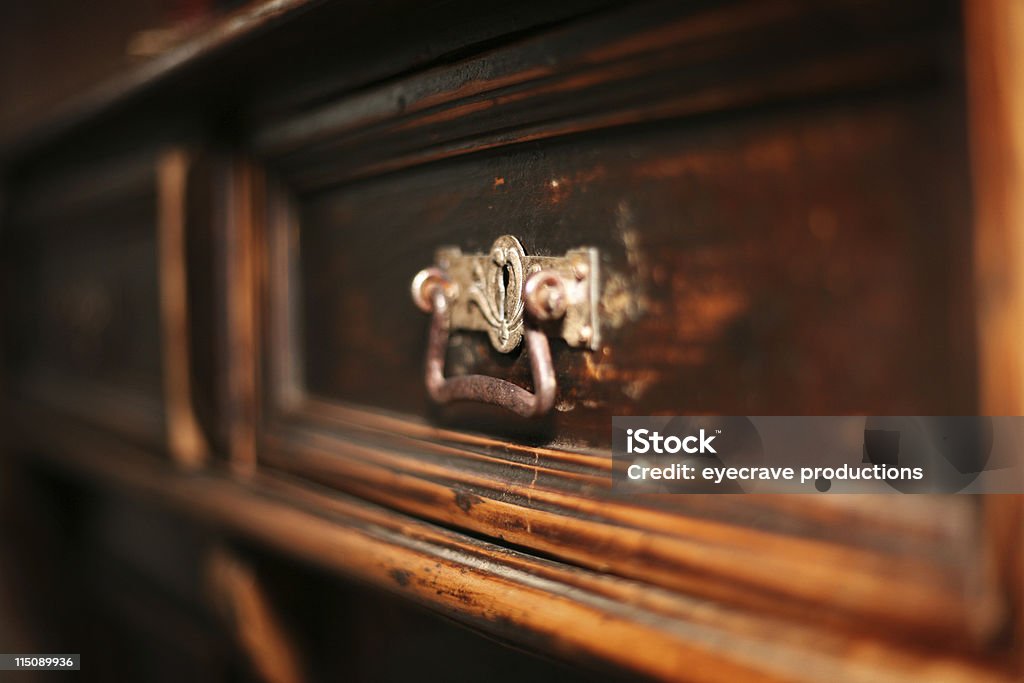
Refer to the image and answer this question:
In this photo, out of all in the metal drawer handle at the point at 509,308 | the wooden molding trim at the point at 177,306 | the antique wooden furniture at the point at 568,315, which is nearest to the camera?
the antique wooden furniture at the point at 568,315

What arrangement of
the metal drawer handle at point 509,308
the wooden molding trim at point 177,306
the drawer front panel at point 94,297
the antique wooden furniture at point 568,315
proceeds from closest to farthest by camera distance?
1. the antique wooden furniture at point 568,315
2. the metal drawer handle at point 509,308
3. the wooden molding trim at point 177,306
4. the drawer front panel at point 94,297

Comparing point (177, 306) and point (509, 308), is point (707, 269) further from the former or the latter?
point (177, 306)

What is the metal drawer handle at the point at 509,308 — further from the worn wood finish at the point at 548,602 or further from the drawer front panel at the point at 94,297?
the drawer front panel at the point at 94,297

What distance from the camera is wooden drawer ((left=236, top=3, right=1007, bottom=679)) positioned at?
0.81 ft

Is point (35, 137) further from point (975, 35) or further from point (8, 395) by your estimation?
point (975, 35)

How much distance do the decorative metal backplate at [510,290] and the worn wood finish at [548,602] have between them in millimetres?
106

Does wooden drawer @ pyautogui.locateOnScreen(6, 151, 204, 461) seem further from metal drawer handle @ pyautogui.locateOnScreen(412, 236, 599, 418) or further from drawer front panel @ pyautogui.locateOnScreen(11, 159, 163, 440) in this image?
metal drawer handle @ pyautogui.locateOnScreen(412, 236, 599, 418)

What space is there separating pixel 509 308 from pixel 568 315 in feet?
0.11

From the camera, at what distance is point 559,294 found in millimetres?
371

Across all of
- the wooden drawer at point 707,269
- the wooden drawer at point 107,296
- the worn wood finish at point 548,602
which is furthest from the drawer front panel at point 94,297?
the wooden drawer at point 707,269

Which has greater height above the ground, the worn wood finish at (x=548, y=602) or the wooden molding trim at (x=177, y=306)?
the wooden molding trim at (x=177, y=306)

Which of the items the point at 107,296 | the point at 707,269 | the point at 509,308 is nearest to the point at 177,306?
the point at 107,296

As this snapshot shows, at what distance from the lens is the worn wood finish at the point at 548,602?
27cm

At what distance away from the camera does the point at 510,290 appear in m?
0.39
